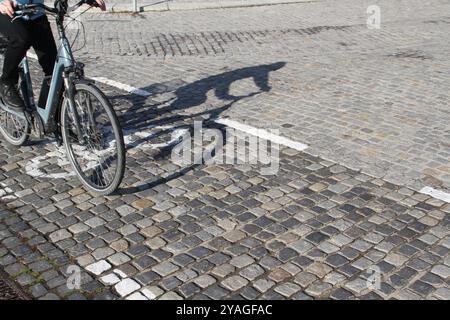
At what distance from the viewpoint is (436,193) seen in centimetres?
477

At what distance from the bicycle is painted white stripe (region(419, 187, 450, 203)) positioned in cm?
264

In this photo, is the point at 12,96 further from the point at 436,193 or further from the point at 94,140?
the point at 436,193

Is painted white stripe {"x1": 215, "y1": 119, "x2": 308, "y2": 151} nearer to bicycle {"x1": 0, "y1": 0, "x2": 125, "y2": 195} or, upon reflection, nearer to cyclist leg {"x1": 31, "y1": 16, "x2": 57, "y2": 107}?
bicycle {"x1": 0, "y1": 0, "x2": 125, "y2": 195}

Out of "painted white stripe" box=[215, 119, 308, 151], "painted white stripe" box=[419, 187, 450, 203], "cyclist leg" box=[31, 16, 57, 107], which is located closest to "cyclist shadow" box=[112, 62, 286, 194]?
"painted white stripe" box=[215, 119, 308, 151]

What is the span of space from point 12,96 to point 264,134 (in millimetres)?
2663

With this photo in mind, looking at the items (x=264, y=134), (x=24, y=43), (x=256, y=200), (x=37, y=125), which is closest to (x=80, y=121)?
(x=37, y=125)

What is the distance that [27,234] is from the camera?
4.23 m

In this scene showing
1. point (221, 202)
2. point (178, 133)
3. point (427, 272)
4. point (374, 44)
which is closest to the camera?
point (427, 272)

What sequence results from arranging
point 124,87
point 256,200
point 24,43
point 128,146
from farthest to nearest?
1. point 124,87
2. point 128,146
3. point 24,43
4. point 256,200

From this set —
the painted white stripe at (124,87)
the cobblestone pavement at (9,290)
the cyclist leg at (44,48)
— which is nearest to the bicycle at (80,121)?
the cyclist leg at (44,48)

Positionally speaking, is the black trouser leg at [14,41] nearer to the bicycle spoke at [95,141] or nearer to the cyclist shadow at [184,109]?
the bicycle spoke at [95,141]

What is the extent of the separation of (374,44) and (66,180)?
23.9 ft
